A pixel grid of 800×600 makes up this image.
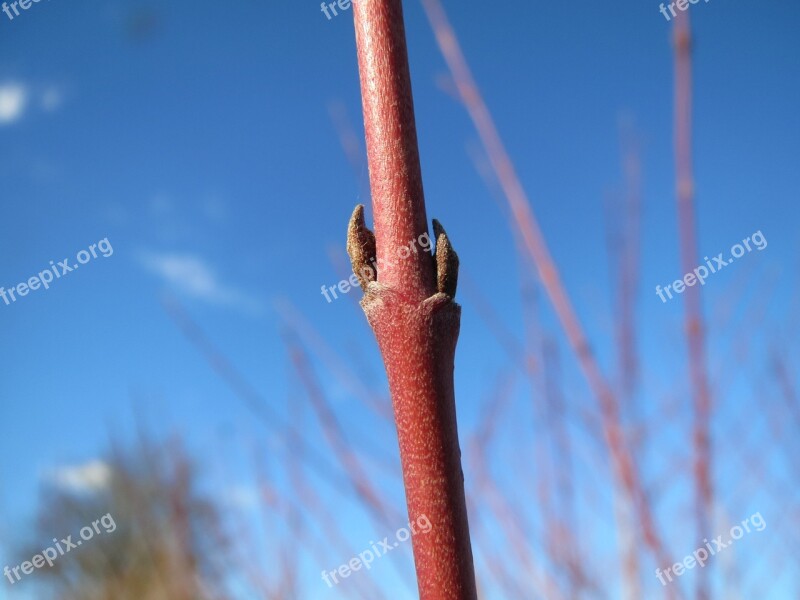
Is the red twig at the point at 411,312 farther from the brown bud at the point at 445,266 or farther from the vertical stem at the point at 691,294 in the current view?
the vertical stem at the point at 691,294

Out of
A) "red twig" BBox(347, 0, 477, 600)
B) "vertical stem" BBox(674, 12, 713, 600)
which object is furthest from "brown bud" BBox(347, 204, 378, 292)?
"vertical stem" BBox(674, 12, 713, 600)

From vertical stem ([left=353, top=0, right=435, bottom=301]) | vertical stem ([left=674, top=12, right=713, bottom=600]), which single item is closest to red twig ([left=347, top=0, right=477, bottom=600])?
vertical stem ([left=353, top=0, right=435, bottom=301])

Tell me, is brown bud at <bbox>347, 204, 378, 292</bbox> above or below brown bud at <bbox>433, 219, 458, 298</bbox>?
above

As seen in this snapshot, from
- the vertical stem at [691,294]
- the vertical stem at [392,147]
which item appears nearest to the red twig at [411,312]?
the vertical stem at [392,147]

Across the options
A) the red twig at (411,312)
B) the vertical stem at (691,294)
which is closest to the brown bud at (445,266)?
the red twig at (411,312)

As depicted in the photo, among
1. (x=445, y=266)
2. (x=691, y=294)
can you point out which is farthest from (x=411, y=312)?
(x=691, y=294)

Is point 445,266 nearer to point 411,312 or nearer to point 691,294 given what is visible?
point 411,312

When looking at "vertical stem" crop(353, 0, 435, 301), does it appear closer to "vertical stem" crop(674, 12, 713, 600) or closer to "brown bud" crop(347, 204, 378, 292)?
"brown bud" crop(347, 204, 378, 292)

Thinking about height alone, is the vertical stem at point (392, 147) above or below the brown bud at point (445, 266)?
above

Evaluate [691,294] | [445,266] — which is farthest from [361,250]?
[691,294]

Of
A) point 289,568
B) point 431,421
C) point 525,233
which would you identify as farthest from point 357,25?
point 289,568

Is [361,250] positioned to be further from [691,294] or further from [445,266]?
[691,294]

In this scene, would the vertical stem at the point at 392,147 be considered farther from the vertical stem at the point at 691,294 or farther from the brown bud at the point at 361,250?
the vertical stem at the point at 691,294

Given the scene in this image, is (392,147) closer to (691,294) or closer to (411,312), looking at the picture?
(411,312)
